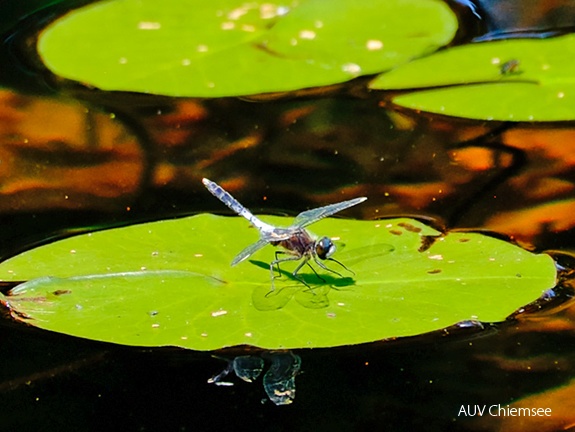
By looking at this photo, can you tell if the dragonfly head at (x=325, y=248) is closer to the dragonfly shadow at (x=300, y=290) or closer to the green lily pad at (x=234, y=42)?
the dragonfly shadow at (x=300, y=290)

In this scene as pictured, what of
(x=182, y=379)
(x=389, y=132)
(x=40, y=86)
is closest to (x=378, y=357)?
(x=182, y=379)

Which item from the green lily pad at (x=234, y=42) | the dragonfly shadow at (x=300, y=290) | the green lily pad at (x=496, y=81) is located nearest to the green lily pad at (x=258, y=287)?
the dragonfly shadow at (x=300, y=290)

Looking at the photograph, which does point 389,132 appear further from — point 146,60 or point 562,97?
point 146,60

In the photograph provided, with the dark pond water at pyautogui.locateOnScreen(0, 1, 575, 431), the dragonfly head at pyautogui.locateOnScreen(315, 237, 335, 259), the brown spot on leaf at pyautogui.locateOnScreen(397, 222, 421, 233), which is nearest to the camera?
the dark pond water at pyautogui.locateOnScreen(0, 1, 575, 431)

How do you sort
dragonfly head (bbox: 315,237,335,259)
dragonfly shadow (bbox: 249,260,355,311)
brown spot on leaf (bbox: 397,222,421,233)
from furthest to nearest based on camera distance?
1. brown spot on leaf (bbox: 397,222,421,233)
2. dragonfly head (bbox: 315,237,335,259)
3. dragonfly shadow (bbox: 249,260,355,311)

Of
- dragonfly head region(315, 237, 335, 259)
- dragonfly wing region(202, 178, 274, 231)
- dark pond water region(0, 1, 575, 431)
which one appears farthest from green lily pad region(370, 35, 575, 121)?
dragonfly head region(315, 237, 335, 259)

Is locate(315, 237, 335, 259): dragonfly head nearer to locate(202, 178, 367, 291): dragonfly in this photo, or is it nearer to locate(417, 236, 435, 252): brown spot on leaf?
locate(202, 178, 367, 291): dragonfly
